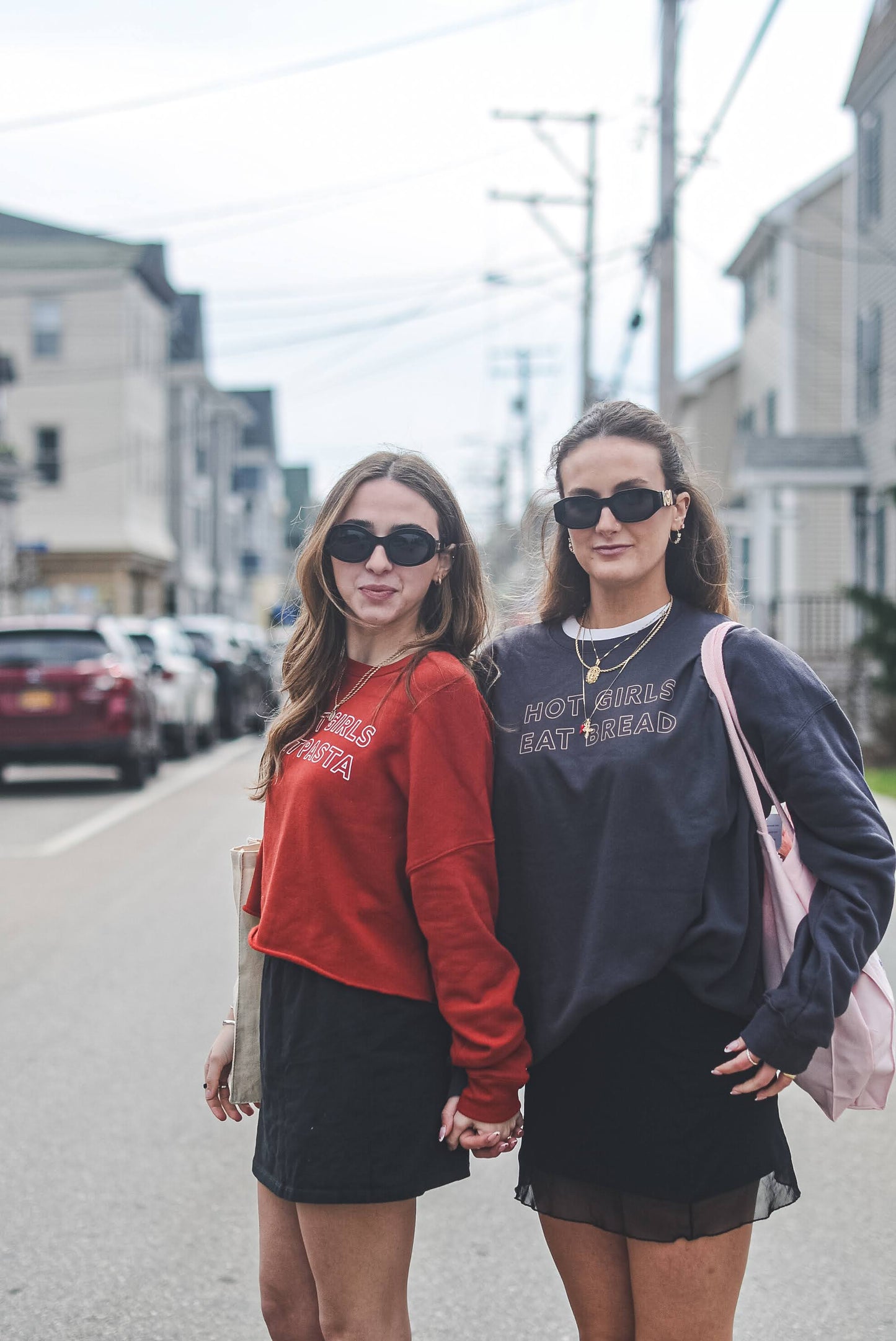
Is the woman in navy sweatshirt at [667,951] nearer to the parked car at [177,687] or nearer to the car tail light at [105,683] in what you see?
the car tail light at [105,683]

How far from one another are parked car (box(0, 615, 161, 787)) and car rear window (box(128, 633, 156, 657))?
12.3 feet

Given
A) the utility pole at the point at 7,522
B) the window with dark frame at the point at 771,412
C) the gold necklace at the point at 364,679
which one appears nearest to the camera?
the gold necklace at the point at 364,679

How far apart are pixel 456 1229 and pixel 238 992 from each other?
1.78 metres

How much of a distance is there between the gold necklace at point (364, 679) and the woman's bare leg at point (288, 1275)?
0.80 metres

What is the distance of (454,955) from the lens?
2252 millimetres

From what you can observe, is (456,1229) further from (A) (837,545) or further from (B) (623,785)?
(A) (837,545)

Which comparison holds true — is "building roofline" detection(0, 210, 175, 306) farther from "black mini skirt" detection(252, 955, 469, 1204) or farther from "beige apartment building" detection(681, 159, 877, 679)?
"black mini skirt" detection(252, 955, 469, 1204)

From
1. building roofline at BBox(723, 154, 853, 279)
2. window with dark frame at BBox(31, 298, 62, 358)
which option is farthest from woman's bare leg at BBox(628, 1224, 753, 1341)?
window with dark frame at BBox(31, 298, 62, 358)

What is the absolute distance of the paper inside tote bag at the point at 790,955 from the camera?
228 centimetres

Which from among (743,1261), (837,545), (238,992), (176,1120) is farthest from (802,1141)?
(837,545)

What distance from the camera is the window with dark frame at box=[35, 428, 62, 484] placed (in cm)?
3772

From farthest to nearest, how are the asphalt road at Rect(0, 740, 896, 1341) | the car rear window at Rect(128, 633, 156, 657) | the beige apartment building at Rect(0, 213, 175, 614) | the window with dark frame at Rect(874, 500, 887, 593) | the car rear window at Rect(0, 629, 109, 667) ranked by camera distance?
the beige apartment building at Rect(0, 213, 175, 614) → the window with dark frame at Rect(874, 500, 887, 593) → the car rear window at Rect(128, 633, 156, 657) → the car rear window at Rect(0, 629, 109, 667) → the asphalt road at Rect(0, 740, 896, 1341)

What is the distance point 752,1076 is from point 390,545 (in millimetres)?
1049

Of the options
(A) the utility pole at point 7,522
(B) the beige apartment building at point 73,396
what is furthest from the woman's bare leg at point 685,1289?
(B) the beige apartment building at point 73,396
